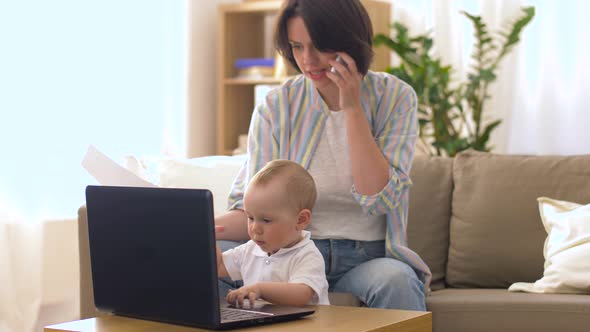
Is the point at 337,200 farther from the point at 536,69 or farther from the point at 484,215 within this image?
the point at 536,69

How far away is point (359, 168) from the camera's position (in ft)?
6.04

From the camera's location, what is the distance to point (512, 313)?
6.97 feet

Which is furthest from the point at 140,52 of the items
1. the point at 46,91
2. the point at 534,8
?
the point at 534,8

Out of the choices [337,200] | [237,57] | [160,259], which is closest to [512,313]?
[337,200]

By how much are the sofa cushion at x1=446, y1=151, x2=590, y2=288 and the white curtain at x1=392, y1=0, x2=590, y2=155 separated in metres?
1.14

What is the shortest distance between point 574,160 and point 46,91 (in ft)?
6.44

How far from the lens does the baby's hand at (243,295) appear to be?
4.50 ft

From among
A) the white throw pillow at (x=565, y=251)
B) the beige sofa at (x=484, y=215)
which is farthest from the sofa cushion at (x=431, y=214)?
the white throw pillow at (x=565, y=251)

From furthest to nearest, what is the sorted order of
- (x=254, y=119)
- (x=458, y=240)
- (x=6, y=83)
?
(x=6, y=83) → (x=458, y=240) → (x=254, y=119)

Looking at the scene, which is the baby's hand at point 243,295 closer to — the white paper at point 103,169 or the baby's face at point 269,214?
the baby's face at point 269,214

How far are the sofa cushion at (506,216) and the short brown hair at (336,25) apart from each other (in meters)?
0.77

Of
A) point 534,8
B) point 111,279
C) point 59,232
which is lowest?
point 59,232

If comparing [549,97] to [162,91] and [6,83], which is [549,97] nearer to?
[162,91]

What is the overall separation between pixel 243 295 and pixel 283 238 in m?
0.16
